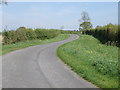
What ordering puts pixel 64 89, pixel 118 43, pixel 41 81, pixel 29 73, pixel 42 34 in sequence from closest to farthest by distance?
pixel 64 89, pixel 41 81, pixel 29 73, pixel 118 43, pixel 42 34

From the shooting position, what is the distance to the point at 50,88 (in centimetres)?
732

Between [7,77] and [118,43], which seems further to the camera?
[118,43]

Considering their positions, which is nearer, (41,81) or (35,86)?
(35,86)

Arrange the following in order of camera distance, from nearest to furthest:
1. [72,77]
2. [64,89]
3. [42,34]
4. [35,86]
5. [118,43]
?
[64,89]
[35,86]
[72,77]
[118,43]
[42,34]

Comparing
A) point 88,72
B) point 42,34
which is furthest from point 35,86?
point 42,34

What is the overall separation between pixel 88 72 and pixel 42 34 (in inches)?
1626

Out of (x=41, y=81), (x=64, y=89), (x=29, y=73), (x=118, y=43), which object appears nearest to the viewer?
(x=64, y=89)

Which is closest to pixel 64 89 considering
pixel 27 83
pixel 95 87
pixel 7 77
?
pixel 95 87

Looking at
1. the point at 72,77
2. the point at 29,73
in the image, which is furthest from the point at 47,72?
the point at 72,77

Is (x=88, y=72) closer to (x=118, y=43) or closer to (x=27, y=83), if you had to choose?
(x=27, y=83)

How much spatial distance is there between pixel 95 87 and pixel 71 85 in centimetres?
95

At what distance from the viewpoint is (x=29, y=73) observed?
10.1 m

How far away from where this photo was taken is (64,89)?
7137 mm

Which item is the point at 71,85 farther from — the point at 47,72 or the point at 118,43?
the point at 118,43
